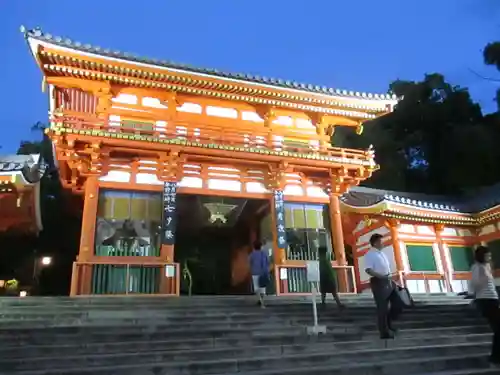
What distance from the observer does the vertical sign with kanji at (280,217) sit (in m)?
14.2

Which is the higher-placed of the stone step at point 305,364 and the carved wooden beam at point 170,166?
the carved wooden beam at point 170,166

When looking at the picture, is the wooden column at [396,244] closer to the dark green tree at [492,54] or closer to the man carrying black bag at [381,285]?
the man carrying black bag at [381,285]

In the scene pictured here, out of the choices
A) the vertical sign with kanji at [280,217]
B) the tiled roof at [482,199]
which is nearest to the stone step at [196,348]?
the vertical sign with kanji at [280,217]

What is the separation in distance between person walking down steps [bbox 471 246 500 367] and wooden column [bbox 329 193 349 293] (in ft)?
26.8

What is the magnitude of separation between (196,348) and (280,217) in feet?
27.6

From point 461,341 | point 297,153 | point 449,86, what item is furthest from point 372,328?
point 449,86

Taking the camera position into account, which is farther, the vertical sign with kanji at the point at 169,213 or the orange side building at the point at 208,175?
the vertical sign with kanji at the point at 169,213

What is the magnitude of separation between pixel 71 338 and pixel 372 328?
546 centimetres

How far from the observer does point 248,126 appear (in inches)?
641

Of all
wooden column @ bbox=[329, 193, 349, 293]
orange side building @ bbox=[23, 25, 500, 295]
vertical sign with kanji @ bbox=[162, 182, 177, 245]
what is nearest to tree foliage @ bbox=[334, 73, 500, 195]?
orange side building @ bbox=[23, 25, 500, 295]

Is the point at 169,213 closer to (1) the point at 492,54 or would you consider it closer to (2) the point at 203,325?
(2) the point at 203,325

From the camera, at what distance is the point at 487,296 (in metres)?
6.03

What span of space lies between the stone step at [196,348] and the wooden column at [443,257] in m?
12.2

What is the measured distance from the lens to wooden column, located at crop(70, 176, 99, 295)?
11766 millimetres
